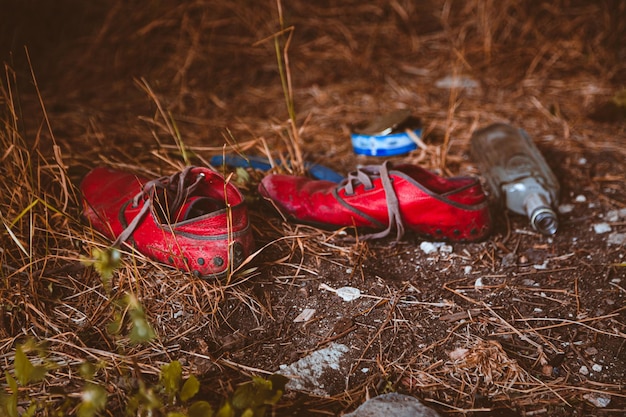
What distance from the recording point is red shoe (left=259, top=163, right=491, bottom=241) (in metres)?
1.79

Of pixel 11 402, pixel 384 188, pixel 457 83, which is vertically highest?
pixel 11 402

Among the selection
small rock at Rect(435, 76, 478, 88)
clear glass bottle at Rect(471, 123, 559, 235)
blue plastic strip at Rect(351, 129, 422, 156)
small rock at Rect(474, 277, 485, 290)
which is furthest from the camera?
small rock at Rect(435, 76, 478, 88)

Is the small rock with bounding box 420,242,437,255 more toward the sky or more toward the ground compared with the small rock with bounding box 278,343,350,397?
more toward the ground

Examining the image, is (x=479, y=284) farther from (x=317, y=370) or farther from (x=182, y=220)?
(x=182, y=220)

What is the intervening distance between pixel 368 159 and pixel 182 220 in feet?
3.52

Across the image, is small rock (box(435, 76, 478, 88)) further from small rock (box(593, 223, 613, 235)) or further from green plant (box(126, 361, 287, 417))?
green plant (box(126, 361, 287, 417))

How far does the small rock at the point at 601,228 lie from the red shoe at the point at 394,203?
0.40 metres

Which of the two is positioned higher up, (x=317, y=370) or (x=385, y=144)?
(x=317, y=370)

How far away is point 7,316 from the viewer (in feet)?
4.99

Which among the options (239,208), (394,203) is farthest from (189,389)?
(394,203)

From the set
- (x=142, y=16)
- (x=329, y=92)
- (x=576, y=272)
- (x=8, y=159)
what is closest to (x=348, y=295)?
(x=576, y=272)

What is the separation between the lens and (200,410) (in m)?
1.16

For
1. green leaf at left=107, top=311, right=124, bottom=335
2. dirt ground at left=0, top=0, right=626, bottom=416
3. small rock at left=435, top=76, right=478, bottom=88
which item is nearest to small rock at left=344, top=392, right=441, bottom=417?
dirt ground at left=0, top=0, right=626, bottom=416

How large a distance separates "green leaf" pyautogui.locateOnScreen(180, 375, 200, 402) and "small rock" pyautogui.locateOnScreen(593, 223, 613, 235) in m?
1.45
